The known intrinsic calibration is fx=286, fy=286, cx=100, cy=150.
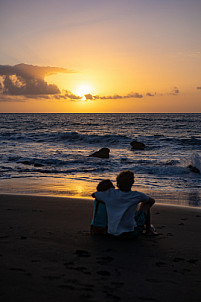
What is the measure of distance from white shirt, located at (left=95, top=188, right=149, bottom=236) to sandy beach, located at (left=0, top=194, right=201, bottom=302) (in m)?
0.20

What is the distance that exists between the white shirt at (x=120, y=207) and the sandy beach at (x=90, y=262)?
0.65 feet

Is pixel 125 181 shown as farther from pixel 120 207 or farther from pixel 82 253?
pixel 82 253

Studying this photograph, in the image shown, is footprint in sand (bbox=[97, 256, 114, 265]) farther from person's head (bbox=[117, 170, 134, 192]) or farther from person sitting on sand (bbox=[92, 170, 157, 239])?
person's head (bbox=[117, 170, 134, 192])

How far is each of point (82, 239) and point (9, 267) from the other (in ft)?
3.87

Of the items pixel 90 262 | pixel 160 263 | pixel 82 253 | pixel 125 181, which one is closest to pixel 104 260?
pixel 90 262

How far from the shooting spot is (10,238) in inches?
145

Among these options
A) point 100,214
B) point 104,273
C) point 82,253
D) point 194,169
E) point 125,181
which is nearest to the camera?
point 104,273

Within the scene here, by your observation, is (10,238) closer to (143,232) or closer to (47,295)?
(47,295)

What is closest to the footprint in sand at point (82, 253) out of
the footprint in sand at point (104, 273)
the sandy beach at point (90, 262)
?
the sandy beach at point (90, 262)

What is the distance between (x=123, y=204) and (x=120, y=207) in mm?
57

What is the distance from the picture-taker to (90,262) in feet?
10.1

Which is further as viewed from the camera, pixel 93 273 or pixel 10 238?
pixel 10 238

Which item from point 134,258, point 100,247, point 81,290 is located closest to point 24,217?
point 100,247

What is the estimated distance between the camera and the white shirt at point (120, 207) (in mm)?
3779
